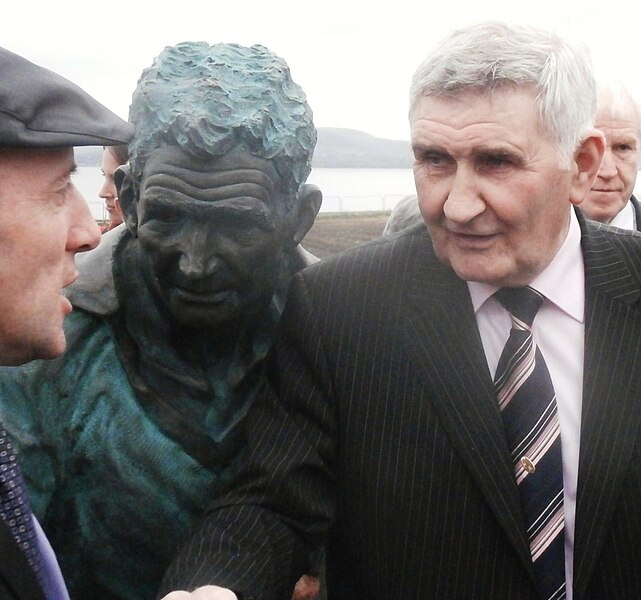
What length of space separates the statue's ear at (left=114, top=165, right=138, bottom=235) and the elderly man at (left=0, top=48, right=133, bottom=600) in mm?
333

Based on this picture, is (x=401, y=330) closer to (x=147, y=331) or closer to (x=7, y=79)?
(x=147, y=331)

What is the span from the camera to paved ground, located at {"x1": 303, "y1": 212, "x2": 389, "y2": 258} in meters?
12.0

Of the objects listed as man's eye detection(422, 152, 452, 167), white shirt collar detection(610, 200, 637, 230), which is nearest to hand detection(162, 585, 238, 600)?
man's eye detection(422, 152, 452, 167)

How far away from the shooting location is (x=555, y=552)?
7.26 ft

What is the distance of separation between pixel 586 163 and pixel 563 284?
0.29 metres

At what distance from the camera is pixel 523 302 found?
2.31 metres

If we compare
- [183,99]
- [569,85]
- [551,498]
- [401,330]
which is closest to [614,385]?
[551,498]

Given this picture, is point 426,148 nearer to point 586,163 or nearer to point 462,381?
point 586,163

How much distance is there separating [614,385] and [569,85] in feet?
2.18

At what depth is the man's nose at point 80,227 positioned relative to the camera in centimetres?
184

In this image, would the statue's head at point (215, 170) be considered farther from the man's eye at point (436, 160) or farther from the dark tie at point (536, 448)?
the dark tie at point (536, 448)

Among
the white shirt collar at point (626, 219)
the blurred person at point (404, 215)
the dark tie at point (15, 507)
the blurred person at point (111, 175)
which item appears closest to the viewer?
the dark tie at point (15, 507)

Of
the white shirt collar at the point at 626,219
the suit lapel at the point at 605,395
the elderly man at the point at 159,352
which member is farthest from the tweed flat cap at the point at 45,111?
the white shirt collar at the point at 626,219

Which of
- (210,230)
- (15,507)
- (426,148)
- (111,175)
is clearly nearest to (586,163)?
Result: (426,148)
